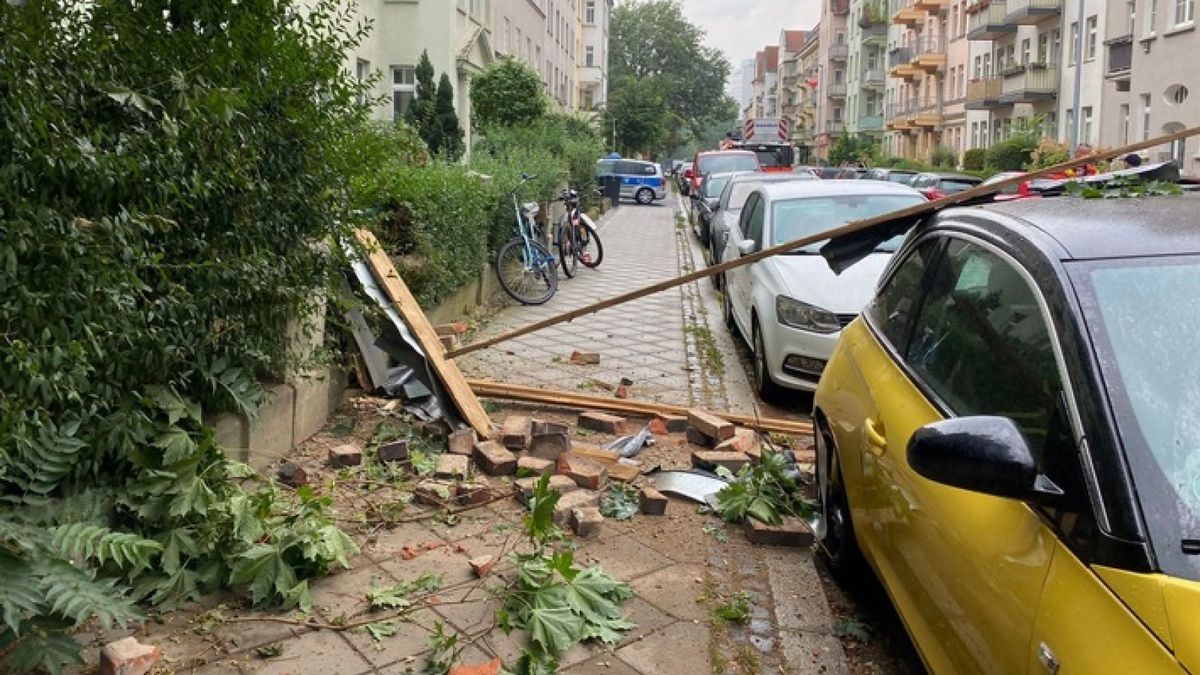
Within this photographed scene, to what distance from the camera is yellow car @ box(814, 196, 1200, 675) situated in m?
2.20

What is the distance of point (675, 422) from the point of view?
280 inches

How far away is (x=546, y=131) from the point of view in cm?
2414

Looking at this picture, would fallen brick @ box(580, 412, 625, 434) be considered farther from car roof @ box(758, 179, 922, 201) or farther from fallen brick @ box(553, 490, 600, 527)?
car roof @ box(758, 179, 922, 201)

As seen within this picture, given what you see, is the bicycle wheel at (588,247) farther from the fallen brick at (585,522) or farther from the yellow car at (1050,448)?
the yellow car at (1050,448)

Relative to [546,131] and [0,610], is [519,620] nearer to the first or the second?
[0,610]

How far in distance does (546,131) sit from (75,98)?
20.8 metres

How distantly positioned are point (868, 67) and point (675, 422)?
7948cm

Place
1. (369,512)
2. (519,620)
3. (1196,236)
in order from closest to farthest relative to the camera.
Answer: (1196,236) < (519,620) < (369,512)

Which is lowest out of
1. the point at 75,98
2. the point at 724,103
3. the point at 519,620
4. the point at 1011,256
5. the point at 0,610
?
the point at 519,620

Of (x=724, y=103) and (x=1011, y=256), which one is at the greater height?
(x=724, y=103)

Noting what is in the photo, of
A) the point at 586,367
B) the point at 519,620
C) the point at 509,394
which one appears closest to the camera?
the point at 519,620

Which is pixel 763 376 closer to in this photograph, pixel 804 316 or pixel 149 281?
pixel 804 316

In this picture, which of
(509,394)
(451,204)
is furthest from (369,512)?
(451,204)

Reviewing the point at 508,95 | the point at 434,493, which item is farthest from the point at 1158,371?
the point at 508,95
